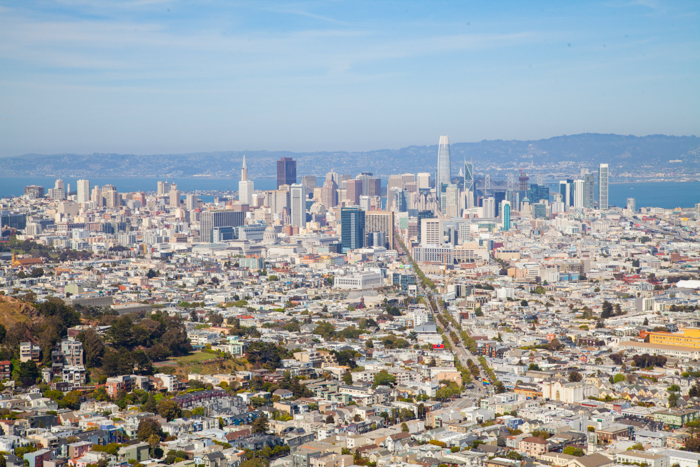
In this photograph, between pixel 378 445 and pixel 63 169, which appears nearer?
pixel 378 445

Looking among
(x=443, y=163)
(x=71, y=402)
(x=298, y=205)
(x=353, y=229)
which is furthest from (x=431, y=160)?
(x=71, y=402)

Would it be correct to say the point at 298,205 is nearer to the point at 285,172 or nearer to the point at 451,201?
the point at 451,201

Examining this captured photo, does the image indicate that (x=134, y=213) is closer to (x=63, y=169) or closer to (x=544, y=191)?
(x=544, y=191)

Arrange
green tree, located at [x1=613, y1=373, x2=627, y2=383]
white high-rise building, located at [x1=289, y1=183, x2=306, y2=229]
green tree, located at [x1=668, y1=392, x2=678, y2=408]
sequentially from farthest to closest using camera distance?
1. white high-rise building, located at [x1=289, y1=183, x2=306, y2=229]
2. green tree, located at [x1=613, y1=373, x2=627, y2=383]
3. green tree, located at [x1=668, y1=392, x2=678, y2=408]

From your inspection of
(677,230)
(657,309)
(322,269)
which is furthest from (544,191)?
(657,309)

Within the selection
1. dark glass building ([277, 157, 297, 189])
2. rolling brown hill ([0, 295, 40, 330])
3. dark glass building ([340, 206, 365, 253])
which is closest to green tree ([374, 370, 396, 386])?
rolling brown hill ([0, 295, 40, 330])

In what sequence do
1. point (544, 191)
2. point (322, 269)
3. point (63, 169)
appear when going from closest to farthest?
point (322, 269), point (544, 191), point (63, 169)

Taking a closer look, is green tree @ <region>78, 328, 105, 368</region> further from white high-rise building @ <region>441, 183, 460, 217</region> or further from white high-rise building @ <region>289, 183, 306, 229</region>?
white high-rise building @ <region>441, 183, 460, 217</region>
